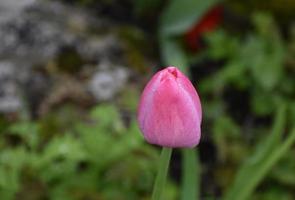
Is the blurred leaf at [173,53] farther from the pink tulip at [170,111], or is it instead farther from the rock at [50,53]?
the pink tulip at [170,111]

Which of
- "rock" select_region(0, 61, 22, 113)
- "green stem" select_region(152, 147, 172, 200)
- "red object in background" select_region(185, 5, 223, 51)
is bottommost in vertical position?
"green stem" select_region(152, 147, 172, 200)

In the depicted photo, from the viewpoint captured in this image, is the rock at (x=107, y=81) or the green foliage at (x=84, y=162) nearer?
the green foliage at (x=84, y=162)

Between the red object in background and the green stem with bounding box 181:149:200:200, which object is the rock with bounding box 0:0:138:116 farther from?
the green stem with bounding box 181:149:200:200

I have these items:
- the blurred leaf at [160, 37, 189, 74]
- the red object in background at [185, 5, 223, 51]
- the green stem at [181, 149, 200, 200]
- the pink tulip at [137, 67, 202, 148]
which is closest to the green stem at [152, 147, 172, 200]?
the pink tulip at [137, 67, 202, 148]

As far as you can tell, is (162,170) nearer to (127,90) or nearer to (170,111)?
(170,111)

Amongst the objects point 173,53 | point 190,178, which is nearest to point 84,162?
point 190,178

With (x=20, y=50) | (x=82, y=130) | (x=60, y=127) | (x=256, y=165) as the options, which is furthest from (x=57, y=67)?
(x=256, y=165)

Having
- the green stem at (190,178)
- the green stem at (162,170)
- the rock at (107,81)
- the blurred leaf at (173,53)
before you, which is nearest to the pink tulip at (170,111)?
the green stem at (162,170)
